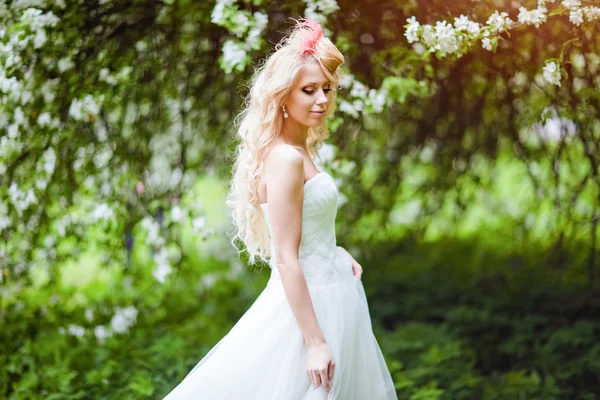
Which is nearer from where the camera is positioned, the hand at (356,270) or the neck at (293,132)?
the neck at (293,132)

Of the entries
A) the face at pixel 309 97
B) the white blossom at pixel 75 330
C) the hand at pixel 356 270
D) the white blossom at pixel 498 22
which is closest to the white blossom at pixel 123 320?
the white blossom at pixel 75 330

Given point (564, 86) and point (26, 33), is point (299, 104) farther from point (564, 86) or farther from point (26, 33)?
point (564, 86)

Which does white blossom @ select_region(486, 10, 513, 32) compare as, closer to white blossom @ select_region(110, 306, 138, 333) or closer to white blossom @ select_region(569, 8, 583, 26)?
white blossom @ select_region(569, 8, 583, 26)

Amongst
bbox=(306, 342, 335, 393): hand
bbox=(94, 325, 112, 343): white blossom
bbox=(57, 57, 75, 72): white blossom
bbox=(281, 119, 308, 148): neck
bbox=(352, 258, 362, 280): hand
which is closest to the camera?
bbox=(306, 342, 335, 393): hand

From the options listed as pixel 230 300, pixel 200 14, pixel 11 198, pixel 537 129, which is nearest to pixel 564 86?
pixel 537 129

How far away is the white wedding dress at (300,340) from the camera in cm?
229

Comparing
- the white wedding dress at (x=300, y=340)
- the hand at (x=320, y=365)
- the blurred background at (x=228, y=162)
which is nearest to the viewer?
the hand at (x=320, y=365)

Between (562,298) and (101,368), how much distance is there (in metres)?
3.40

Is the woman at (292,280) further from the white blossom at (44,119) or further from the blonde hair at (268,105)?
the white blossom at (44,119)

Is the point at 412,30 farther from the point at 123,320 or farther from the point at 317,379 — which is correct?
the point at 123,320

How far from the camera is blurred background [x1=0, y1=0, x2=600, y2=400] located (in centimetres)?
333

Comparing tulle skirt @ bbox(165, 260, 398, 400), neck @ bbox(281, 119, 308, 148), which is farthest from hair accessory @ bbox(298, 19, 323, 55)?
tulle skirt @ bbox(165, 260, 398, 400)

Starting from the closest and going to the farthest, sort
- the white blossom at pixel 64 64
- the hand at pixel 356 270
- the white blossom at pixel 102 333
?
the hand at pixel 356 270, the white blossom at pixel 64 64, the white blossom at pixel 102 333

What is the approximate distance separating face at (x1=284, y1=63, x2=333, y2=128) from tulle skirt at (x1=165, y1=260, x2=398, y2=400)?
1.76 ft
